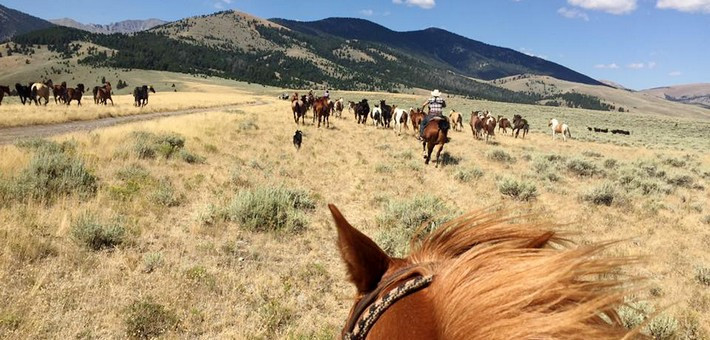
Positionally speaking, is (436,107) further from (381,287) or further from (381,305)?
(381,305)

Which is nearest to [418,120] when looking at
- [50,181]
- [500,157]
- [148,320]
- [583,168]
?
[500,157]

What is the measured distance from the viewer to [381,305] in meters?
1.20

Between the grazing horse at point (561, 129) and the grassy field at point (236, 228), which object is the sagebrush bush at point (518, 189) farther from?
the grazing horse at point (561, 129)

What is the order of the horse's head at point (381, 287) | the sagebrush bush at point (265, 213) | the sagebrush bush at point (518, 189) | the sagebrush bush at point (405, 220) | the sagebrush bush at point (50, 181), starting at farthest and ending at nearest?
the sagebrush bush at point (518, 189) → the sagebrush bush at point (265, 213) → the sagebrush bush at point (50, 181) → the sagebrush bush at point (405, 220) → the horse's head at point (381, 287)

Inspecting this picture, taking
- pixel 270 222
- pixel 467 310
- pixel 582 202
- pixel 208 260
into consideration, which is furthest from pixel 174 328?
pixel 582 202

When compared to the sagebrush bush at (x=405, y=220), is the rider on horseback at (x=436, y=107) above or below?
above

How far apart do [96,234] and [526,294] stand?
20.0 ft

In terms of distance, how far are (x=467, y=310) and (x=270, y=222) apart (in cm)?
640

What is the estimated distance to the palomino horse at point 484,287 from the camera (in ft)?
2.95

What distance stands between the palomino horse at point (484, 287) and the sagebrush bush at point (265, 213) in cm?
577

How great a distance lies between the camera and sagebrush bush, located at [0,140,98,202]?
6863 millimetres

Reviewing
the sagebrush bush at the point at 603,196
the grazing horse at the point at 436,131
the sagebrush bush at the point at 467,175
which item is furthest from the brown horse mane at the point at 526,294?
the grazing horse at the point at 436,131

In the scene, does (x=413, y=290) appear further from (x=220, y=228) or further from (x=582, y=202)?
(x=582, y=202)

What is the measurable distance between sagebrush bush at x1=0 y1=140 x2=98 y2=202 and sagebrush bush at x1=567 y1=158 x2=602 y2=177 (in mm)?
15214
